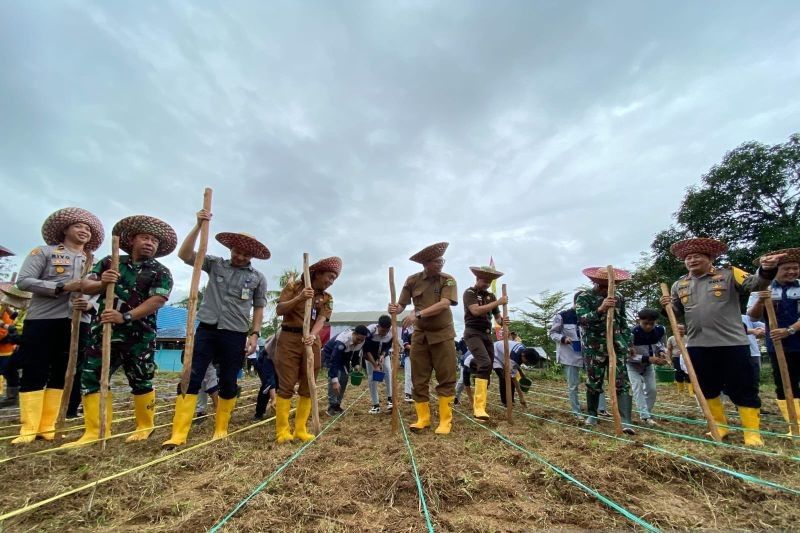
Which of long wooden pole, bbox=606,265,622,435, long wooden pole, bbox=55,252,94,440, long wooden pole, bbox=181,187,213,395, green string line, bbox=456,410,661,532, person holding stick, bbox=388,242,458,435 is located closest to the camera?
green string line, bbox=456,410,661,532

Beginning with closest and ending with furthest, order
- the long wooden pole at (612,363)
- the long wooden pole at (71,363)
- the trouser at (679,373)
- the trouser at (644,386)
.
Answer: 1. the long wooden pole at (71,363)
2. the long wooden pole at (612,363)
3. the trouser at (644,386)
4. the trouser at (679,373)

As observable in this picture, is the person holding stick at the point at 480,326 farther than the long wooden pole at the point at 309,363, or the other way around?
the person holding stick at the point at 480,326

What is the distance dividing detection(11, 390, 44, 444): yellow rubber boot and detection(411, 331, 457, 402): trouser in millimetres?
3609

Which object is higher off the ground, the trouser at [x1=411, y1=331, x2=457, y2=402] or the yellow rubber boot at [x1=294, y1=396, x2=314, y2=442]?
the trouser at [x1=411, y1=331, x2=457, y2=402]

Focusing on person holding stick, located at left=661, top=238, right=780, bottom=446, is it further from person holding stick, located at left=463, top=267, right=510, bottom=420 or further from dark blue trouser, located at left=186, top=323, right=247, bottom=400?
dark blue trouser, located at left=186, top=323, right=247, bottom=400

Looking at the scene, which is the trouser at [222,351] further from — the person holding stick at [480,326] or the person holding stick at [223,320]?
the person holding stick at [480,326]

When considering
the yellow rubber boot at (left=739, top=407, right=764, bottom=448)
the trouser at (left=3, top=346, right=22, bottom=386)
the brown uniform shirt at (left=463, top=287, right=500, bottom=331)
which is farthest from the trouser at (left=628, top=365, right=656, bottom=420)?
the trouser at (left=3, top=346, right=22, bottom=386)

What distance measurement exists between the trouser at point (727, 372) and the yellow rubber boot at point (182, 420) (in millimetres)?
5003

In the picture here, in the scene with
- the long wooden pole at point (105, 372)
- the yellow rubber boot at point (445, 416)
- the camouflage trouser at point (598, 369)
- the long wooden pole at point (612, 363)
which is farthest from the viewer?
the camouflage trouser at point (598, 369)

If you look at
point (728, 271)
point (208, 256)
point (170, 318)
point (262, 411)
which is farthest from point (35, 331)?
point (170, 318)

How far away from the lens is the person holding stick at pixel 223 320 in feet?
11.6

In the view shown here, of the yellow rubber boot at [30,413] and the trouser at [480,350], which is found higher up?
the trouser at [480,350]

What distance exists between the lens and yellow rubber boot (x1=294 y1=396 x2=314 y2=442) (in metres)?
3.73

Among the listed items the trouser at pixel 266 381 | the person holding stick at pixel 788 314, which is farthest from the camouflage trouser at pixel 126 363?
the person holding stick at pixel 788 314
